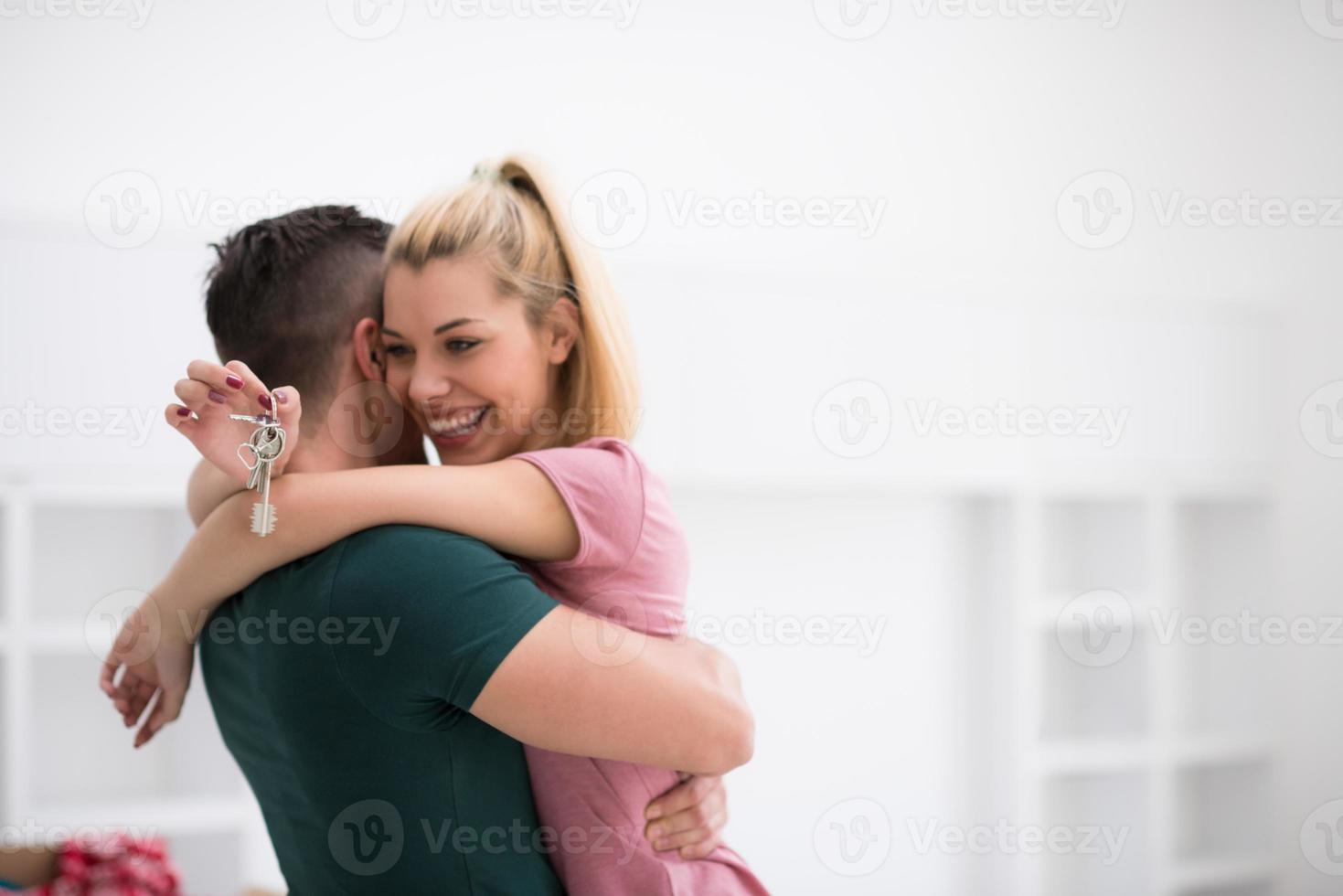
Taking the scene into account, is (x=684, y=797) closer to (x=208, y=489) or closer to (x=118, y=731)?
(x=208, y=489)

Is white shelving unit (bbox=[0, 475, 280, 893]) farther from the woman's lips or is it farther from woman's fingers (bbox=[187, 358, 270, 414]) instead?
woman's fingers (bbox=[187, 358, 270, 414])

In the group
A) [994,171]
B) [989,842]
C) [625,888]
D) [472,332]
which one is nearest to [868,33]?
[994,171]

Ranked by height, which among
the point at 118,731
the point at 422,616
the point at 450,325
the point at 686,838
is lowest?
the point at 118,731

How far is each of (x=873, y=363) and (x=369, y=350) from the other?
6.42 feet

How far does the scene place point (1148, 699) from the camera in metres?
3.18

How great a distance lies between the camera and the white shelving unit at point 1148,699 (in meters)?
3.08

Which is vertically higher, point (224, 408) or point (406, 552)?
point (224, 408)

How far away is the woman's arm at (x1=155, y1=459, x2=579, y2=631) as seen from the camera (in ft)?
2.85

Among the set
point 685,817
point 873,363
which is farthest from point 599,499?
point 873,363

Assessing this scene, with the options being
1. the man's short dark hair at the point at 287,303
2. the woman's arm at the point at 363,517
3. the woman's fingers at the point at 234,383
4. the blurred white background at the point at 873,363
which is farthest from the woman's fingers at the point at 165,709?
the blurred white background at the point at 873,363

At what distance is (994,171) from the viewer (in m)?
3.47

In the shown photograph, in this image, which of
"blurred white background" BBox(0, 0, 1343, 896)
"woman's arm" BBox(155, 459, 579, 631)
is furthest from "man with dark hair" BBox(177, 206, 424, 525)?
"blurred white background" BBox(0, 0, 1343, 896)

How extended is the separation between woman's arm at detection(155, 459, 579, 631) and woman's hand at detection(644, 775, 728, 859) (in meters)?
0.24

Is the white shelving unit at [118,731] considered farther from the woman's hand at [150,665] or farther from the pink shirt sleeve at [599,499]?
the pink shirt sleeve at [599,499]
